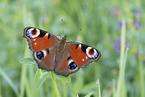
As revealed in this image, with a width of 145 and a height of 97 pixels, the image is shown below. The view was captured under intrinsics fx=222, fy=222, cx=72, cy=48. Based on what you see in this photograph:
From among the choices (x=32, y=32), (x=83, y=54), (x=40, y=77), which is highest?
(x=32, y=32)

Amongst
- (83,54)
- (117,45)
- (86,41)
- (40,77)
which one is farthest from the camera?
(86,41)

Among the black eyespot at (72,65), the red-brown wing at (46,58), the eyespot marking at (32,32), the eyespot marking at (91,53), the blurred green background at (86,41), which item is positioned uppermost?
the eyespot marking at (32,32)

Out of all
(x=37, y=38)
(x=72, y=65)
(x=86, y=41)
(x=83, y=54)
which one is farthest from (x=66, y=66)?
(x=86, y=41)

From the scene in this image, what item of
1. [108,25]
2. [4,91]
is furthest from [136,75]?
[4,91]

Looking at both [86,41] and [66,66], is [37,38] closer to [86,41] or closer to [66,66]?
[66,66]

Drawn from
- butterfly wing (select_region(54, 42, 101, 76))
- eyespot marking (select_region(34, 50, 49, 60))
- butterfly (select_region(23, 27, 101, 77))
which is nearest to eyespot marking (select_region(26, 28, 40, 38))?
butterfly (select_region(23, 27, 101, 77))

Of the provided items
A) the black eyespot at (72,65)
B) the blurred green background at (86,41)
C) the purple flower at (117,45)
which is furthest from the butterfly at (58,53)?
the purple flower at (117,45)

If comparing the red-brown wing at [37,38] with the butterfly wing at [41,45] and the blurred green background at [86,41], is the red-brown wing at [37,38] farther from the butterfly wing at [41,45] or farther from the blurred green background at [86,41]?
the blurred green background at [86,41]
